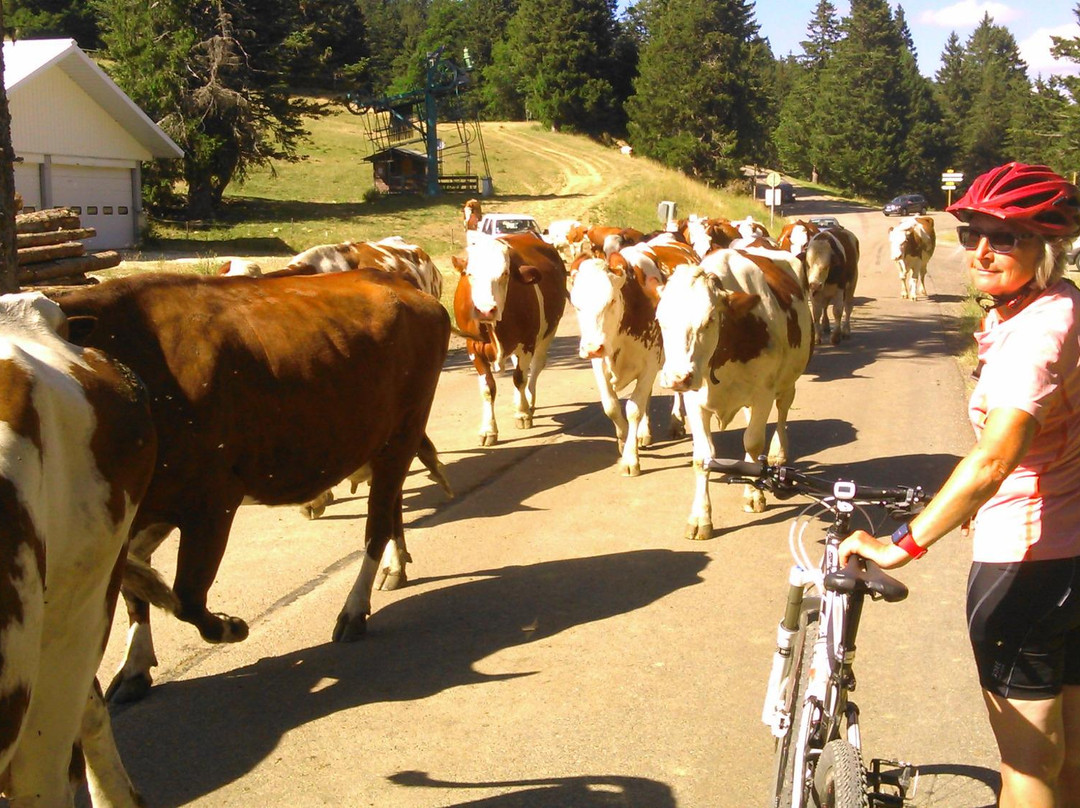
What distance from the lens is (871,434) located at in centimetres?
1094

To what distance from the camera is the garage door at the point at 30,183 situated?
32.1 metres

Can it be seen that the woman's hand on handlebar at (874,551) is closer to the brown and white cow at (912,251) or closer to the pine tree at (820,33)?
the brown and white cow at (912,251)

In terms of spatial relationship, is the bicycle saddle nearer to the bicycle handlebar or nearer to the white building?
the bicycle handlebar

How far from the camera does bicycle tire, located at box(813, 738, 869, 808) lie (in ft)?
9.48

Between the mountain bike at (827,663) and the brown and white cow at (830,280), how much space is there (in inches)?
584

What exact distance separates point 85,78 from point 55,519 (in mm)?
35500

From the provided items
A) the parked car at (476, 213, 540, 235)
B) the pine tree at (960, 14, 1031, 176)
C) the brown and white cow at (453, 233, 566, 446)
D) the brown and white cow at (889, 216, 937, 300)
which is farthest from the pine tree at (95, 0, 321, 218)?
the pine tree at (960, 14, 1031, 176)

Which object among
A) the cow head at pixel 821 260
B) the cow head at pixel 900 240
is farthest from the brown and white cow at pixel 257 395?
the cow head at pixel 900 240

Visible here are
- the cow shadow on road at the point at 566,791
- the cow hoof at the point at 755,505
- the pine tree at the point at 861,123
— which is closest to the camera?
the cow shadow on road at the point at 566,791

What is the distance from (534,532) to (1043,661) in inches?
199

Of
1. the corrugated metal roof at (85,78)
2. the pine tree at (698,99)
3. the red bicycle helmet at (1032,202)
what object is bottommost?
the red bicycle helmet at (1032,202)

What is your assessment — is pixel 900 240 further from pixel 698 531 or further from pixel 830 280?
pixel 698 531

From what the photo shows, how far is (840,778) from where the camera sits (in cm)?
295

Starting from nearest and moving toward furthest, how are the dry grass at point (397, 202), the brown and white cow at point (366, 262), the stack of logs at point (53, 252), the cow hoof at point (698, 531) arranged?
the cow hoof at point (698, 531) → the brown and white cow at point (366, 262) → the stack of logs at point (53, 252) → the dry grass at point (397, 202)
